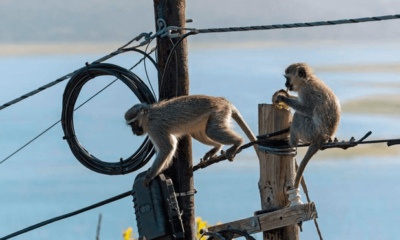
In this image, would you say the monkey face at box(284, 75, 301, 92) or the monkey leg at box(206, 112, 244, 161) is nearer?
the monkey leg at box(206, 112, 244, 161)

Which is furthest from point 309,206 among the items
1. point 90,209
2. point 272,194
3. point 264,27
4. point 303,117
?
point 90,209

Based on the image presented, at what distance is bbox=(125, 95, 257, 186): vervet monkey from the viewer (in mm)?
8156

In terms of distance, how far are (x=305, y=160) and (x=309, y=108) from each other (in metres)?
0.74

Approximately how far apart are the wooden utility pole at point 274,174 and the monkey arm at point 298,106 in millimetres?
262

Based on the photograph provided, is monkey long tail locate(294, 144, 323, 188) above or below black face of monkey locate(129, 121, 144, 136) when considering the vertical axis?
below

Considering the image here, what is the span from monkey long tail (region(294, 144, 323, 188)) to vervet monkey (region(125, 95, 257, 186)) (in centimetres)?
80

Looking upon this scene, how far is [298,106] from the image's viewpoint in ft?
27.1

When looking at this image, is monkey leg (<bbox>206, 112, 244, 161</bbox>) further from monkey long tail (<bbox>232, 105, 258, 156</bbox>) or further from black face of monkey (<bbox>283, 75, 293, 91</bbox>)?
black face of monkey (<bbox>283, 75, 293, 91</bbox>)

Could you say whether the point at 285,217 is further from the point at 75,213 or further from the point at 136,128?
the point at 75,213

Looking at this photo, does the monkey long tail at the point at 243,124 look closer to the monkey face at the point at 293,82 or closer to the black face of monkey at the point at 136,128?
the monkey face at the point at 293,82

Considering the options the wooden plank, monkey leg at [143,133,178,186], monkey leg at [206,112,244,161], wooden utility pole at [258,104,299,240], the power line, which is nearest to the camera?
the wooden plank

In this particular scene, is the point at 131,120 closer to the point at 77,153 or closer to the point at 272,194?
the point at 77,153

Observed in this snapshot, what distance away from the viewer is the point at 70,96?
9039mm

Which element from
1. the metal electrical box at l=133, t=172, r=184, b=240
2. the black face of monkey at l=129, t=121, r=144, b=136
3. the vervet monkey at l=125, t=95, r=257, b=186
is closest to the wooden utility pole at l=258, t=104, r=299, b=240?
the vervet monkey at l=125, t=95, r=257, b=186
